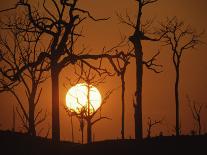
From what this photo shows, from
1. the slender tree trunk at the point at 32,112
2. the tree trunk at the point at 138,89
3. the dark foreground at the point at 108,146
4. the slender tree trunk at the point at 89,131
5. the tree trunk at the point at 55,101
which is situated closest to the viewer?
the dark foreground at the point at 108,146

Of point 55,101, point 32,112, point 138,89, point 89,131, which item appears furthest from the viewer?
point 89,131

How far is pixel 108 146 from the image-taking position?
21734 millimetres

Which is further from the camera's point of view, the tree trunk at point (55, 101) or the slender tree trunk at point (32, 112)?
the slender tree trunk at point (32, 112)

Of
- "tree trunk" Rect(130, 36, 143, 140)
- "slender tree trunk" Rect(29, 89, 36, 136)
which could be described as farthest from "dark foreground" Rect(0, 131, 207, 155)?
"slender tree trunk" Rect(29, 89, 36, 136)

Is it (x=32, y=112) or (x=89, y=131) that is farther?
(x=89, y=131)

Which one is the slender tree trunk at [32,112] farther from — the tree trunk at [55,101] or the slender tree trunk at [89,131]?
the tree trunk at [55,101]

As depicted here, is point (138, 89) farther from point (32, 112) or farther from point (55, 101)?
point (32, 112)

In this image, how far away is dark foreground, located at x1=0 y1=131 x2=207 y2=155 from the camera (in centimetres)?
1994

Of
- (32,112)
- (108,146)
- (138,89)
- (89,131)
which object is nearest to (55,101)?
(108,146)

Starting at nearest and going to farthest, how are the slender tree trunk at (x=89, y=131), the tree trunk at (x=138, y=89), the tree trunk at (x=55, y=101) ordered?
1. the tree trunk at (x=55, y=101)
2. the tree trunk at (x=138, y=89)
3. the slender tree trunk at (x=89, y=131)

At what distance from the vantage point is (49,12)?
25.1m

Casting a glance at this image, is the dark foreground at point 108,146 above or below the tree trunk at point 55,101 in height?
below

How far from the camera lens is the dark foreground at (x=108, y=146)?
19.9 meters

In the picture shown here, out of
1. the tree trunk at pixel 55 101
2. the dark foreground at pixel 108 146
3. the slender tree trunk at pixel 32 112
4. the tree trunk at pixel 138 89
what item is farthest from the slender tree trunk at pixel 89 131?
the dark foreground at pixel 108 146
